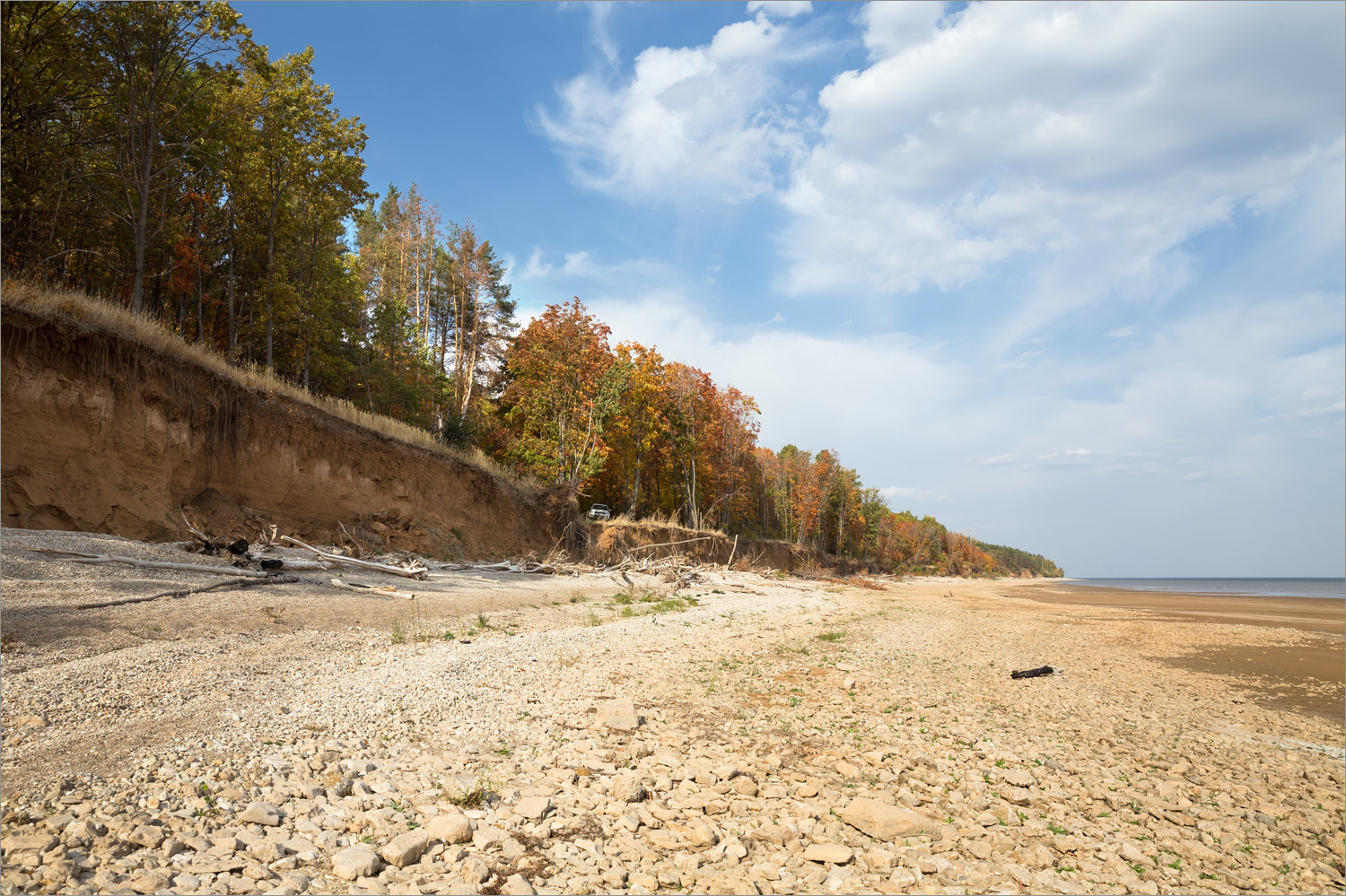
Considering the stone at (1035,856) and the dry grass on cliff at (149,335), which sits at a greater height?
the dry grass on cliff at (149,335)

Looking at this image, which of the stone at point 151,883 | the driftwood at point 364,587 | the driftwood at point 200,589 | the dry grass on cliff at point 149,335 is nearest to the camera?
the stone at point 151,883

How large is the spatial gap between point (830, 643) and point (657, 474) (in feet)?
123

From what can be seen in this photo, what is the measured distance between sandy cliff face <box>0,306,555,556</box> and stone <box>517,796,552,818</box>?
13.1 m

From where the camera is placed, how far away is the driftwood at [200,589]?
24.0 feet

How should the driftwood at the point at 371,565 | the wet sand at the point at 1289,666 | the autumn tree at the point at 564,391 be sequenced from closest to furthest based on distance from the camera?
the wet sand at the point at 1289,666
the driftwood at the point at 371,565
the autumn tree at the point at 564,391

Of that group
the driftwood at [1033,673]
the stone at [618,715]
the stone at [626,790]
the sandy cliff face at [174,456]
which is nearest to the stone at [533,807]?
the stone at [626,790]

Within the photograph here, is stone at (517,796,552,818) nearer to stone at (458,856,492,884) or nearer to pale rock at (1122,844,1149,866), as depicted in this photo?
stone at (458,856,492,884)

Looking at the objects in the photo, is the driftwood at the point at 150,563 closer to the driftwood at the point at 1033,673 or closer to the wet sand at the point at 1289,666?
the driftwood at the point at 1033,673

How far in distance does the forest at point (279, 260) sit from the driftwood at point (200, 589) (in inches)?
421

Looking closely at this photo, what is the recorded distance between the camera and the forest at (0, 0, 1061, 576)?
17.9 metres

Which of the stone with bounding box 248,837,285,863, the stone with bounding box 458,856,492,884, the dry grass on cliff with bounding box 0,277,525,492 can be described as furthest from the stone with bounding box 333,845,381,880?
the dry grass on cliff with bounding box 0,277,525,492

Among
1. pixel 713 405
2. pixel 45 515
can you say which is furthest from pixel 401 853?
pixel 713 405

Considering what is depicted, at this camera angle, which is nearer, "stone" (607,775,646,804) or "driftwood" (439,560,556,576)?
"stone" (607,775,646,804)

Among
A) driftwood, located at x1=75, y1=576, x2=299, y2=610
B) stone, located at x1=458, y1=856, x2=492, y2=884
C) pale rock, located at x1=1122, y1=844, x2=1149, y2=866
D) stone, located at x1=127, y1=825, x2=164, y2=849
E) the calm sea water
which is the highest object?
driftwood, located at x1=75, y1=576, x2=299, y2=610
